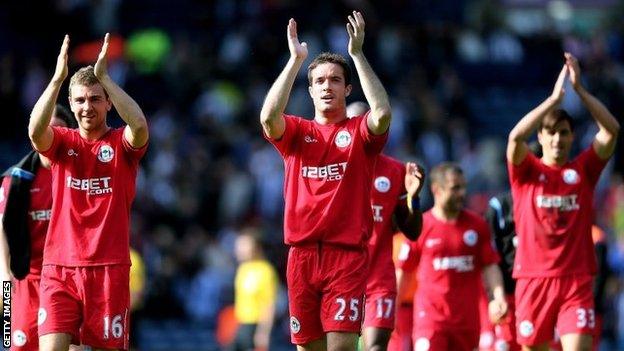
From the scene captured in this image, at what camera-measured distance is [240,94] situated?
2773cm

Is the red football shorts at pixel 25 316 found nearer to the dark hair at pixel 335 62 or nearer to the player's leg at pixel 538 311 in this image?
the dark hair at pixel 335 62

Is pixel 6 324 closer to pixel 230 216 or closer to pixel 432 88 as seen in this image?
pixel 230 216

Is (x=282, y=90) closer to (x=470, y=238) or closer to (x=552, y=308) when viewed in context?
(x=552, y=308)

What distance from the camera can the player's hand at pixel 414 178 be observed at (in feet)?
42.0

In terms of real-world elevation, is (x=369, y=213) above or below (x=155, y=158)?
below

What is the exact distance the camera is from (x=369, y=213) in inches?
469

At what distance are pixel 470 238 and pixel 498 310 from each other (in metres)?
0.95

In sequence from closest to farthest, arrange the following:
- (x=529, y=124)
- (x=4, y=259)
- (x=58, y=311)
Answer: (x=58, y=311)
(x=4, y=259)
(x=529, y=124)

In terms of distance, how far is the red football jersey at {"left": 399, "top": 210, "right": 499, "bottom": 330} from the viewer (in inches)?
579

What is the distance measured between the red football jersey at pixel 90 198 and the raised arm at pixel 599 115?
12.6 ft

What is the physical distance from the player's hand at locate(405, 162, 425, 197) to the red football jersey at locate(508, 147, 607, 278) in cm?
116

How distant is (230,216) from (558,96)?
13.2 metres

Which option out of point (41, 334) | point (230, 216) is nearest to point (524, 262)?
point (41, 334)

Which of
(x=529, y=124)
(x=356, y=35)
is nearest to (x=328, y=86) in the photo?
(x=356, y=35)
